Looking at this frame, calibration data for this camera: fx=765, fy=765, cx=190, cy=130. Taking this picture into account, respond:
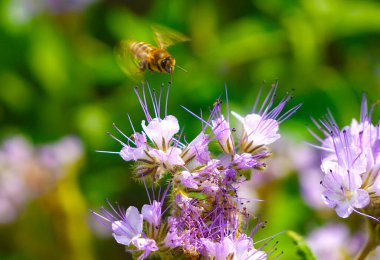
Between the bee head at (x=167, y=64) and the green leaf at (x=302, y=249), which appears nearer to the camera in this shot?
the green leaf at (x=302, y=249)

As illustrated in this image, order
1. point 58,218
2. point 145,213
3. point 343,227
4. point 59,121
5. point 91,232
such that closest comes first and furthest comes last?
1. point 145,213
2. point 343,227
3. point 58,218
4. point 91,232
5. point 59,121

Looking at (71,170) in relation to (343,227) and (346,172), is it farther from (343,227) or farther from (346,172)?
(346,172)

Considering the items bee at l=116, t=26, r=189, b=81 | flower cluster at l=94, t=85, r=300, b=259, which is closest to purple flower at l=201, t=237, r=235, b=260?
flower cluster at l=94, t=85, r=300, b=259

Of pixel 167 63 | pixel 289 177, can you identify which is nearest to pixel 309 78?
pixel 289 177

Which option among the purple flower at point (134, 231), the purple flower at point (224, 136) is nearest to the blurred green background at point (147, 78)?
the purple flower at point (224, 136)

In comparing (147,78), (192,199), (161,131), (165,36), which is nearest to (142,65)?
(165,36)

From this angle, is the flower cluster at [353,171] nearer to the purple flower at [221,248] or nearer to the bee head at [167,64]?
the purple flower at [221,248]

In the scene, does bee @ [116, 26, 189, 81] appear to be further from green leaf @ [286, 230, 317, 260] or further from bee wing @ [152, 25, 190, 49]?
green leaf @ [286, 230, 317, 260]

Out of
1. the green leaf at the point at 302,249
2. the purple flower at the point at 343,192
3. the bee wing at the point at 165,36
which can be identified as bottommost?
the green leaf at the point at 302,249
